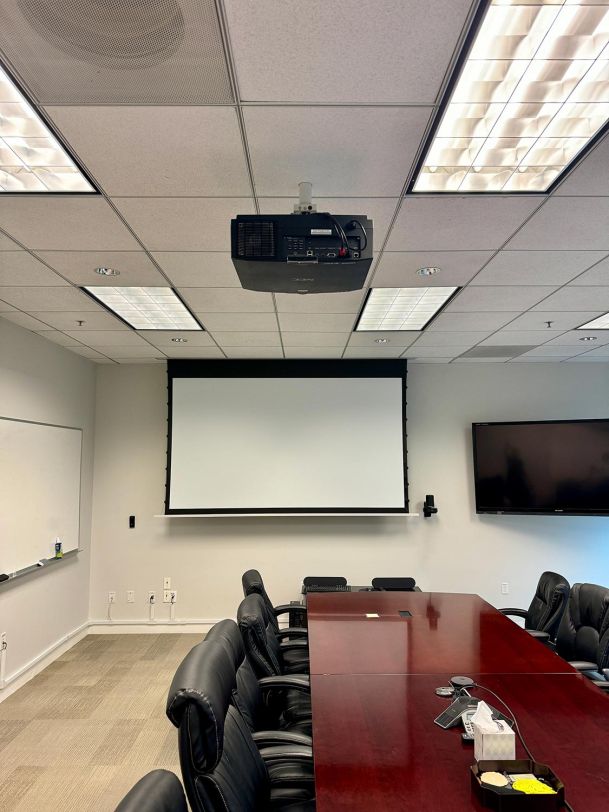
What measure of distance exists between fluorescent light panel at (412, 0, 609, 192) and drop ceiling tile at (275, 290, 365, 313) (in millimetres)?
1335

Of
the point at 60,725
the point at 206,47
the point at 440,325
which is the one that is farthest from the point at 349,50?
the point at 60,725

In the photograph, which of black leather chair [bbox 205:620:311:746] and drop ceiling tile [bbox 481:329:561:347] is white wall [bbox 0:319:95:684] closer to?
black leather chair [bbox 205:620:311:746]

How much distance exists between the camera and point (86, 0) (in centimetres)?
124

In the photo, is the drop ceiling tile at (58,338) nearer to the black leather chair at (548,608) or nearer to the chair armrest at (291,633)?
the chair armrest at (291,633)

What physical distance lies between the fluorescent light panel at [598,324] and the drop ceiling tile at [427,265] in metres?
1.59

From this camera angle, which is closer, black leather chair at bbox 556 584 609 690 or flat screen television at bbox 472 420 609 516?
black leather chair at bbox 556 584 609 690

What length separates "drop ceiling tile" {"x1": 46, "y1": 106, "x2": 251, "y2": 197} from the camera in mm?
1655

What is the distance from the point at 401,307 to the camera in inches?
149

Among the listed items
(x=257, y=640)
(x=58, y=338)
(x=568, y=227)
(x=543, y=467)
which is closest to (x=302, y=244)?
(x=568, y=227)

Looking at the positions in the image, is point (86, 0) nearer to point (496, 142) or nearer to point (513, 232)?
point (496, 142)

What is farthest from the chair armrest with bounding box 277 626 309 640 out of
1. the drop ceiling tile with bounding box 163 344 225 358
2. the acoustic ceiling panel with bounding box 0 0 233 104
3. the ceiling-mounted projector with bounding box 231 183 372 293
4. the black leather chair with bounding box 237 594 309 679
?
the acoustic ceiling panel with bounding box 0 0 233 104

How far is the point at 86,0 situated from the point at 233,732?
217 centimetres

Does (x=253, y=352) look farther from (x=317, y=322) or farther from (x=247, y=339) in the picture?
(x=317, y=322)

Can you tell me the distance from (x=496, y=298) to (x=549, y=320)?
85 cm
